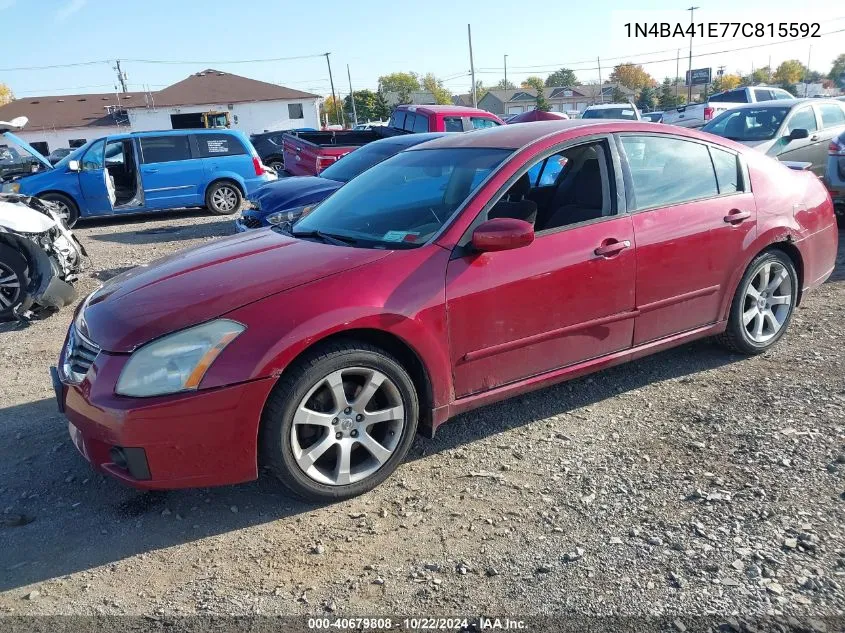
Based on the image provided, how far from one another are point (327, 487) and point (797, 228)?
3651 mm

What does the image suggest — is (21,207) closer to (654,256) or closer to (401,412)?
(401,412)

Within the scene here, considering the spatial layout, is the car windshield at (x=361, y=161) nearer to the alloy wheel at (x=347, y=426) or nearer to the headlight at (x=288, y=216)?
→ the headlight at (x=288, y=216)

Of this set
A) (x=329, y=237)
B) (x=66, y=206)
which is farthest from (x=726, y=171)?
(x=66, y=206)

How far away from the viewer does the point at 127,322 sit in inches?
121

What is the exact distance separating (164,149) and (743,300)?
1121 centimetres

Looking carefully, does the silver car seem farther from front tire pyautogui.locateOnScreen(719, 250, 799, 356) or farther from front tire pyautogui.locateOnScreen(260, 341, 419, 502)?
front tire pyautogui.locateOnScreen(260, 341, 419, 502)

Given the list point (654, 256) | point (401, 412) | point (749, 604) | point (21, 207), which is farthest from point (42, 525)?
point (21, 207)

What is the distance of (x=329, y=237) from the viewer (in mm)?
3824

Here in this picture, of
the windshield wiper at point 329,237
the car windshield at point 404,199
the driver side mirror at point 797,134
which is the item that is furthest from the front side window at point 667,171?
the driver side mirror at point 797,134

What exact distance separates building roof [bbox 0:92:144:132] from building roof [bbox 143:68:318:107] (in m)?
3.00

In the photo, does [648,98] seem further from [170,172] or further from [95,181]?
[95,181]

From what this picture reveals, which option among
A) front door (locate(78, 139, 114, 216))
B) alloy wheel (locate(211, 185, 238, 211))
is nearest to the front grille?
front door (locate(78, 139, 114, 216))

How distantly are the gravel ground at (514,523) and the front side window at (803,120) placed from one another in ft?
24.1

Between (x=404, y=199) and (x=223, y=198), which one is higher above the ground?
(x=404, y=199)
